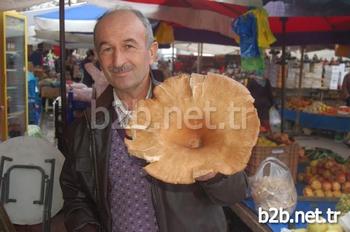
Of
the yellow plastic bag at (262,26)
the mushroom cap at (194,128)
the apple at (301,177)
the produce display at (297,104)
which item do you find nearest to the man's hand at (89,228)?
the mushroom cap at (194,128)

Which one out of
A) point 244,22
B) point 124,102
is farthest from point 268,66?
point 124,102

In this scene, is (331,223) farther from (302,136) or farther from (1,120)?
(302,136)

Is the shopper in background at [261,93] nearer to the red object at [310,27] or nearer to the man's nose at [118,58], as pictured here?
the red object at [310,27]

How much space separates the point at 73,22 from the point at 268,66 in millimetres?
4175

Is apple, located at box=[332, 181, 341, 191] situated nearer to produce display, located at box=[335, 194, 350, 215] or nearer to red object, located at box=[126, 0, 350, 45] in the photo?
produce display, located at box=[335, 194, 350, 215]

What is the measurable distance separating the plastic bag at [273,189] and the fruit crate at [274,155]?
10.9 inches

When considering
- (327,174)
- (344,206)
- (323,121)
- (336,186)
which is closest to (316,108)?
(323,121)

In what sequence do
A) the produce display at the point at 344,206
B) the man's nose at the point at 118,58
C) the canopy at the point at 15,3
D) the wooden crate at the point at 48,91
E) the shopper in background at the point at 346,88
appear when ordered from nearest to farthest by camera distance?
the man's nose at the point at 118,58, the produce display at the point at 344,206, the canopy at the point at 15,3, the shopper in background at the point at 346,88, the wooden crate at the point at 48,91

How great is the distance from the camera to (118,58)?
1349 millimetres

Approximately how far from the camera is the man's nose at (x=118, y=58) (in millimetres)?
1348

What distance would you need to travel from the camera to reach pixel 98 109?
4.98ft

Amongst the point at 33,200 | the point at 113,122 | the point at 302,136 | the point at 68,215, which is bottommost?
the point at 302,136

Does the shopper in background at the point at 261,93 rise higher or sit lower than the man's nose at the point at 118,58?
lower

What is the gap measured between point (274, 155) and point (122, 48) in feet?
6.21
